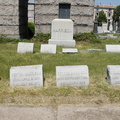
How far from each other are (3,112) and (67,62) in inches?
191

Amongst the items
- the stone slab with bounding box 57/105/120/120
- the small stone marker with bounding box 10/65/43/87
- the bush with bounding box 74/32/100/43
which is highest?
the small stone marker with bounding box 10/65/43/87

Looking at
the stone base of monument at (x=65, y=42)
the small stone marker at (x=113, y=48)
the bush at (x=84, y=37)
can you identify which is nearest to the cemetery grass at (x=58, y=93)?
the small stone marker at (x=113, y=48)

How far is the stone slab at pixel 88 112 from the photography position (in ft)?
13.4

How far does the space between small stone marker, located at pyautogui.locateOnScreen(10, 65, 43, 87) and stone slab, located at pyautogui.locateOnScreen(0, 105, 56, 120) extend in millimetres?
1353

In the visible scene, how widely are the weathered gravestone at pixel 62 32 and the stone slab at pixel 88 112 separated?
29.1 ft

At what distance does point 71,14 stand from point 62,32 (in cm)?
418

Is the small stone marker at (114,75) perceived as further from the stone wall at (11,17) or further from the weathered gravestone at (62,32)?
the stone wall at (11,17)

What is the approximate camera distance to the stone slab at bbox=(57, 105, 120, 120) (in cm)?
409

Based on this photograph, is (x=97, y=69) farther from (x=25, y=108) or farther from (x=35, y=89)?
(x=25, y=108)

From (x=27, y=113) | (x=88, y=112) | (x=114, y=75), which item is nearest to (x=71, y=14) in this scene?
(x=114, y=75)

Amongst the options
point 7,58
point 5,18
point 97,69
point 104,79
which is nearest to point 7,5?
point 5,18

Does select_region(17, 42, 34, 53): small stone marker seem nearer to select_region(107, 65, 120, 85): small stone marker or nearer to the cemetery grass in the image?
the cemetery grass

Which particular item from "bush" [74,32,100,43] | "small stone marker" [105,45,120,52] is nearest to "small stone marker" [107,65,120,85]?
"small stone marker" [105,45,120,52]

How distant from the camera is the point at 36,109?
4.43 metres
